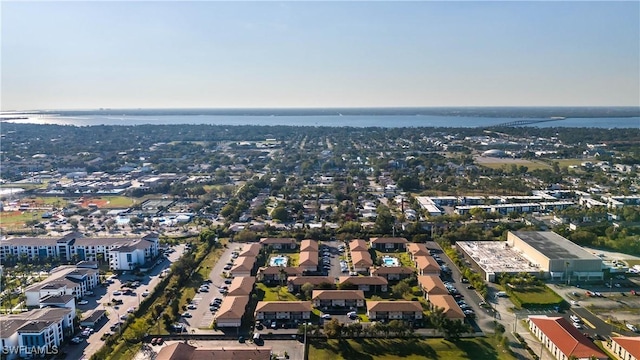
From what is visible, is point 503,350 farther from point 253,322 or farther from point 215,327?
point 215,327

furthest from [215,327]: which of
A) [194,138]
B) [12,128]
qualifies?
[12,128]

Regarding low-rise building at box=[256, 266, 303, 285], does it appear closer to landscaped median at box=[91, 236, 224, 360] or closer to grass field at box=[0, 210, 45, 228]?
landscaped median at box=[91, 236, 224, 360]

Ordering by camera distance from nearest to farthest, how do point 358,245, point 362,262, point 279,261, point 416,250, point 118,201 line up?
1. point 362,262
2. point 279,261
3. point 416,250
4. point 358,245
5. point 118,201

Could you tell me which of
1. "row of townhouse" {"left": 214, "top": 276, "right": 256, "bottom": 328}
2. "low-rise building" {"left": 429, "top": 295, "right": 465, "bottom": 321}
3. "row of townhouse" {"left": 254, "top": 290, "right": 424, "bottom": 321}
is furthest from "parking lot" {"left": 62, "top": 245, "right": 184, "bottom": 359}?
"low-rise building" {"left": 429, "top": 295, "right": 465, "bottom": 321}

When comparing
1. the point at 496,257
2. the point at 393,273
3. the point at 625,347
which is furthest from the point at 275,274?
the point at 625,347

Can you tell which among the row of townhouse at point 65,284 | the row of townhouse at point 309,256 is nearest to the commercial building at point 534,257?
the row of townhouse at point 309,256

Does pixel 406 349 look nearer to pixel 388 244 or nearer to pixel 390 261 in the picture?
pixel 390 261
